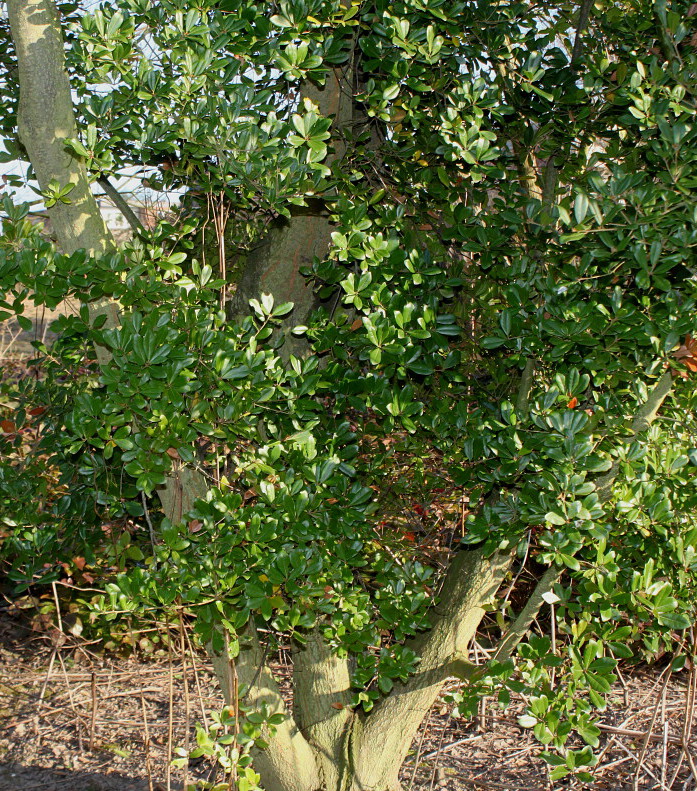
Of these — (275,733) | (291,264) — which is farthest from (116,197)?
(275,733)

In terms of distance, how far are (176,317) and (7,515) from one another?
1.20 meters

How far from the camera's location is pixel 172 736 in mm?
3188

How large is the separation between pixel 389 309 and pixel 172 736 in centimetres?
229

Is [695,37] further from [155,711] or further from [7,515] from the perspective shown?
[155,711]

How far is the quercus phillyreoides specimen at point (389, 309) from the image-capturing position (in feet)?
5.78

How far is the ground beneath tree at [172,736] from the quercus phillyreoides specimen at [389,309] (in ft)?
2.92

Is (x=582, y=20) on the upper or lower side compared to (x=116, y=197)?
upper

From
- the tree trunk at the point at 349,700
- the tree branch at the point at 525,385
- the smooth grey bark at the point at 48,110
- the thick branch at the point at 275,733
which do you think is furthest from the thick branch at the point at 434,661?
the smooth grey bark at the point at 48,110

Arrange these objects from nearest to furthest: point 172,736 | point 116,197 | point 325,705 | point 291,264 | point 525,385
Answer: point 525,385 < point 116,197 < point 291,264 < point 325,705 < point 172,736

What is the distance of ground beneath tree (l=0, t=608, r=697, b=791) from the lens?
2992 millimetres

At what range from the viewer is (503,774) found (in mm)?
3109

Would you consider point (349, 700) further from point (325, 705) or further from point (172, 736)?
point (172, 736)

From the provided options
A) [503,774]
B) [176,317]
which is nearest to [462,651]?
[503,774]

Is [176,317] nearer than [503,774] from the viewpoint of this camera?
Yes
